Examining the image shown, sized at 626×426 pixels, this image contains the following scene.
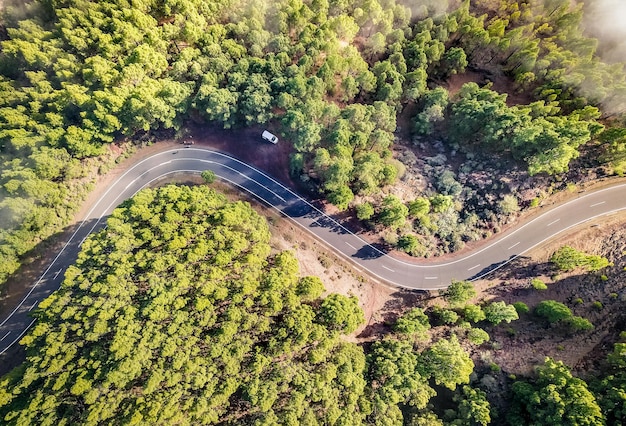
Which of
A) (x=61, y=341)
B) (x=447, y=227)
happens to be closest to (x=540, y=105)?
(x=447, y=227)

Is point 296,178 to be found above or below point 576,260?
above

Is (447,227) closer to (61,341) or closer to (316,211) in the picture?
(316,211)

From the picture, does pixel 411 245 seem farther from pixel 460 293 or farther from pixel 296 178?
pixel 296 178

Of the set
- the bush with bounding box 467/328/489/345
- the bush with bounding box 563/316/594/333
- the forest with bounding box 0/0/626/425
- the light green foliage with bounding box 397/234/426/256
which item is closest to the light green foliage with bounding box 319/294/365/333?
the forest with bounding box 0/0/626/425

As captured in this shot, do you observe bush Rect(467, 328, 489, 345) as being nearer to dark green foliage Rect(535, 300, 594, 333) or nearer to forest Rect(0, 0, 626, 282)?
dark green foliage Rect(535, 300, 594, 333)

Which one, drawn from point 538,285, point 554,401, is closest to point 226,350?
point 554,401
